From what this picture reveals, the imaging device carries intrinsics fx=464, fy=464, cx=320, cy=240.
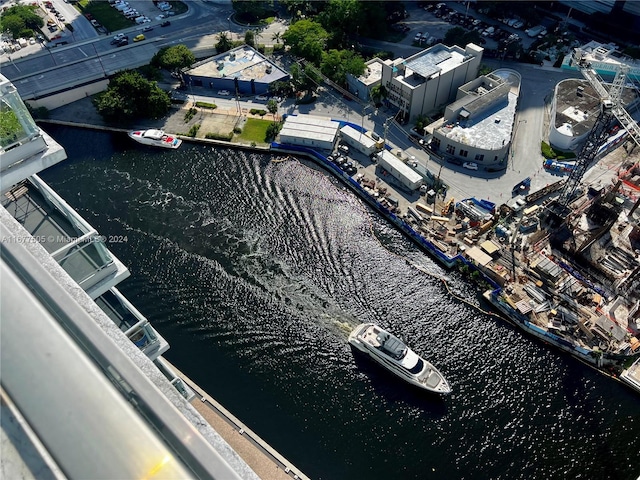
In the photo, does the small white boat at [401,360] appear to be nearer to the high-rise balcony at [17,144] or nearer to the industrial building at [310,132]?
the industrial building at [310,132]

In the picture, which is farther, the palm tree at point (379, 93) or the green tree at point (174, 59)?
the green tree at point (174, 59)

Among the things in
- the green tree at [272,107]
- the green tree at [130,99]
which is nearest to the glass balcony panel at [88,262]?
the green tree at [130,99]

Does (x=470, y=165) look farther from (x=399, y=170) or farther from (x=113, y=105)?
(x=113, y=105)

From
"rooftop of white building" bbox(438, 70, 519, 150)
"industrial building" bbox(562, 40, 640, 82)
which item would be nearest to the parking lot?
"industrial building" bbox(562, 40, 640, 82)

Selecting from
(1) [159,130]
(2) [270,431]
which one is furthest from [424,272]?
(1) [159,130]

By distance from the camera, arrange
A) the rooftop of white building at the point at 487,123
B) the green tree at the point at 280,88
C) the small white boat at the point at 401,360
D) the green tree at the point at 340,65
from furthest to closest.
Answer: the green tree at the point at 280,88 < the green tree at the point at 340,65 < the rooftop of white building at the point at 487,123 < the small white boat at the point at 401,360

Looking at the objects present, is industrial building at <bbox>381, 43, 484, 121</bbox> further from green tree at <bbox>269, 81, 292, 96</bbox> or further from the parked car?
green tree at <bbox>269, 81, 292, 96</bbox>

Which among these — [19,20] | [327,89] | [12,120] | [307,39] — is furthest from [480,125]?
[19,20]
